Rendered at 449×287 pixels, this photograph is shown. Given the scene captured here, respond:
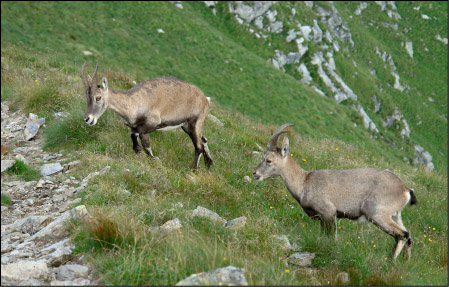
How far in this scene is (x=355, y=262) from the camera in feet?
20.6

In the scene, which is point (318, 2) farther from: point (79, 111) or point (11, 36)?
point (79, 111)

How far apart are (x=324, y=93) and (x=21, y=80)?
1465 inches

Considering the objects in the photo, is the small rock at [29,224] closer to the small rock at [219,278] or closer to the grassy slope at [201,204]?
the grassy slope at [201,204]

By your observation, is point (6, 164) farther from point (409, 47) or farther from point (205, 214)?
point (409, 47)

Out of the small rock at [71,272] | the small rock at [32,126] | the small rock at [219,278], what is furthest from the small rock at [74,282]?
the small rock at [32,126]

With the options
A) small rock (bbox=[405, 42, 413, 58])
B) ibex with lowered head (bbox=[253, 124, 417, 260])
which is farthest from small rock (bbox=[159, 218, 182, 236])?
small rock (bbox=[405, 42, 413, 58])

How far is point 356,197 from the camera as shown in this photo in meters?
7.45

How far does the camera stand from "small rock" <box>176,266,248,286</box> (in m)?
4.50

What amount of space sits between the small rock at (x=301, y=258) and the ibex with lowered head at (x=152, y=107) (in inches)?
173

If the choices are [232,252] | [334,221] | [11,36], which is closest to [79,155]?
[232,252]

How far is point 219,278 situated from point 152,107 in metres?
5.84

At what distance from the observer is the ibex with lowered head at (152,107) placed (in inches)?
354

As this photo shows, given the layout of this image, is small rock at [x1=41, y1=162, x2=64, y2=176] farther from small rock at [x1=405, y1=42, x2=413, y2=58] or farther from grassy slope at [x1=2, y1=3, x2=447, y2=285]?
small rock at [x1=405, y1=42, x2=413, y2=58]

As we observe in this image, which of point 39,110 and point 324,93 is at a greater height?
point 39,110
